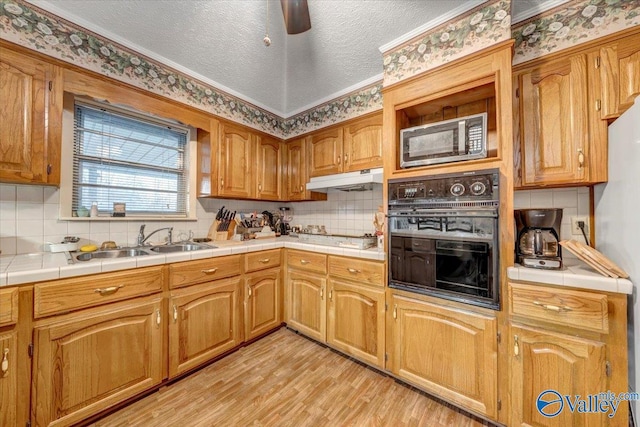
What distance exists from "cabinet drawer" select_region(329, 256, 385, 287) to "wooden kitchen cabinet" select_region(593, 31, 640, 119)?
1.54 metres

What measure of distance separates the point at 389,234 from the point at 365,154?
36.9 inches

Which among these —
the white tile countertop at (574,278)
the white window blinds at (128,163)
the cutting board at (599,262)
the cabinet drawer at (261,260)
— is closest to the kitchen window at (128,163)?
the white window blinds at (128,163)

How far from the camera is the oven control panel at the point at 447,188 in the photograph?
1.30 metres

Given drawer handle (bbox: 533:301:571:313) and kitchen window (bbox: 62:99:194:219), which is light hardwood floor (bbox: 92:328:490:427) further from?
kitchen window (bbox: 62:99:194:219)

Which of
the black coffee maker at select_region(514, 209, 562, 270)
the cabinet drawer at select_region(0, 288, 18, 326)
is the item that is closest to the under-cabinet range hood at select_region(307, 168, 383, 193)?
the black coffee maker at select_region(514, 209, 562, 270)

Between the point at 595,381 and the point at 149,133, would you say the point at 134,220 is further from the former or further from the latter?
the point at 595,381

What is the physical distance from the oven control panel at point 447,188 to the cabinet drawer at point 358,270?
0.52 metres

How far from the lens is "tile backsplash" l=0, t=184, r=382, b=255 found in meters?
1.50

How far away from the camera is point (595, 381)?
1.06 meters

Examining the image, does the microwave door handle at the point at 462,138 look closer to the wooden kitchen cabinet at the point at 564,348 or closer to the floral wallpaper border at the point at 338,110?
the wooden kitchen cabinet at the point at 564,348

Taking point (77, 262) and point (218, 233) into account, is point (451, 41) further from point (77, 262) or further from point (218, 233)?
point (77, 262)

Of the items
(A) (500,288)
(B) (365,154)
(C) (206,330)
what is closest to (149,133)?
(C) (206,330)

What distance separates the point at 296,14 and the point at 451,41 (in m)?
0.99

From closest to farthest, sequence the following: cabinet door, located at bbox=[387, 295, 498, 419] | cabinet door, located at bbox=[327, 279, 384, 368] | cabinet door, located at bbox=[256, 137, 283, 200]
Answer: cabinet door, located at bbox=[387, 295, 498, 419] < cabinet door, located at bbox=[327, 279, 384, 368] < cabinet door, located at bbox=[256, 137, 283, 200]
